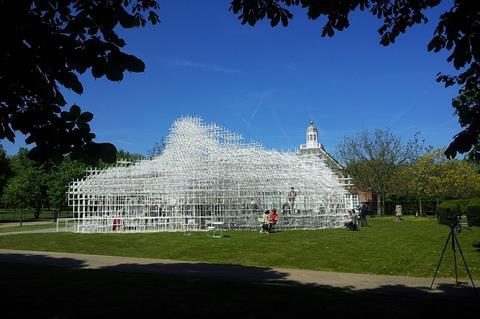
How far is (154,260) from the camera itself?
587 inches

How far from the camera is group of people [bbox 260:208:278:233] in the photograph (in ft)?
74.8

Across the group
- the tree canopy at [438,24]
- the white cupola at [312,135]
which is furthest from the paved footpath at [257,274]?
the white cupola at [312,135]

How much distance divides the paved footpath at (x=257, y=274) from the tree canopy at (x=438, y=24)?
161 inches

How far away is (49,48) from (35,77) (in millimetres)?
328

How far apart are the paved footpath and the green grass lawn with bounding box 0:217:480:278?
3.10ft

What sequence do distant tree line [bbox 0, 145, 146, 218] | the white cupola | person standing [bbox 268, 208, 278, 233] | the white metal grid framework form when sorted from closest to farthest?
person standing [bbox 268, 208, 278, 233] → the white metal grid framework → distant tree line [bbox 0, 145, 146, 218] → the white cupola

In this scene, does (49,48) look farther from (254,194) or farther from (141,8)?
(254,194)

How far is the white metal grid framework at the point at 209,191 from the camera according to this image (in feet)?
81.8

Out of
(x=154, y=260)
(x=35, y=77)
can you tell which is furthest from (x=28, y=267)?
(x=35, y=77)

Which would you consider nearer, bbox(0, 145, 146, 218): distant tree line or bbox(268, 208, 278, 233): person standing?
bbox(268, 208, 278, 233): person standing

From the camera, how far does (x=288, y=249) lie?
1645 cm

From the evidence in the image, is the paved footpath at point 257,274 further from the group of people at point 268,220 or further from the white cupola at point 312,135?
the white cupola at point 312,135

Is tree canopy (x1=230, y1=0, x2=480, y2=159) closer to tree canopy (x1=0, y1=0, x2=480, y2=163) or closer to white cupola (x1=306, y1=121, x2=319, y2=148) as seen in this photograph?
tree canopy (x1=0, y1=0, x2=480, y2=163)

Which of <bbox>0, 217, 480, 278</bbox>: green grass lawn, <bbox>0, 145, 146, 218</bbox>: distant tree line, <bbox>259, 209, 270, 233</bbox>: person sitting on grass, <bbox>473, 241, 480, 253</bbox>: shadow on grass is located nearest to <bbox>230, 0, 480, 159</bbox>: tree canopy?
<bbox>0, 217, 480, 278</bbox>: green grass lawn
